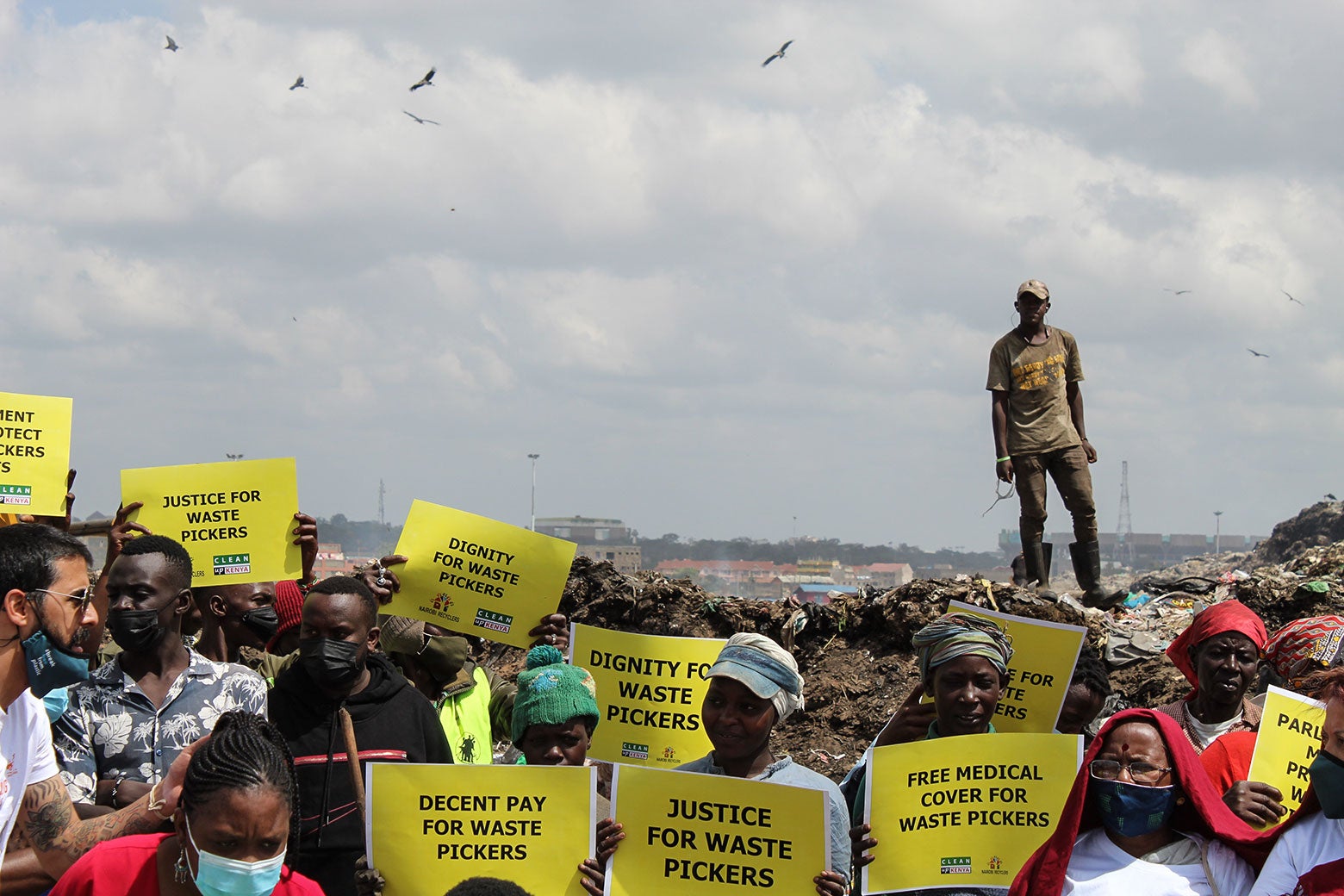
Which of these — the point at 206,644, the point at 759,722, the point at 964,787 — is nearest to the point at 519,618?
the point at 206,644

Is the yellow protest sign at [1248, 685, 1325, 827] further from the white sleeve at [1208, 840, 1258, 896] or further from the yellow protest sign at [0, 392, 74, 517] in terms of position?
the yellow protest sign at [0, 392, 74, 517]

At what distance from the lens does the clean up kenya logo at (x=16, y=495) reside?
22.5 feet

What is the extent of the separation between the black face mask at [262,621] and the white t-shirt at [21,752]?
303cm

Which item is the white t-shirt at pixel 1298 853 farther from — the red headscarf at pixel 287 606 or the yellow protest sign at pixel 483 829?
the red headscarf at pixel 287 606

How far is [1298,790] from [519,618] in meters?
3.45

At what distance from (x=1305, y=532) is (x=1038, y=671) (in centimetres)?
2159

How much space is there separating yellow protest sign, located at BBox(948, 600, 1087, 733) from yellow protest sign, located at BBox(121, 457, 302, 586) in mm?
3223

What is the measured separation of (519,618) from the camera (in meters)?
6.41

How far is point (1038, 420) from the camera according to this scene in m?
11.8

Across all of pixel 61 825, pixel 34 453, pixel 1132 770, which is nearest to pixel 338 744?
pixel 61 825

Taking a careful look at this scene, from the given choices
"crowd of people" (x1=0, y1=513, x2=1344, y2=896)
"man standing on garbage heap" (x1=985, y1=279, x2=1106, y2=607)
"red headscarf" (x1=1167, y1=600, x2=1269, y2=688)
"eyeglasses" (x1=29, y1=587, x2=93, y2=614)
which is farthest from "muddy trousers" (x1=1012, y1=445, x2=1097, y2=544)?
"eyeglasses" (x1=29, y1=587, x2=93, y2=614)

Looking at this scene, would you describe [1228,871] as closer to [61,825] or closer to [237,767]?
[237,767]

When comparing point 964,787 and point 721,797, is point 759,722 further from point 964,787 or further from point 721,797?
point 964,787

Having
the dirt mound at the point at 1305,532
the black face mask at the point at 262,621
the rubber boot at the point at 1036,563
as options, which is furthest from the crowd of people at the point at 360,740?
the dirt mound at the point at 1305,532
